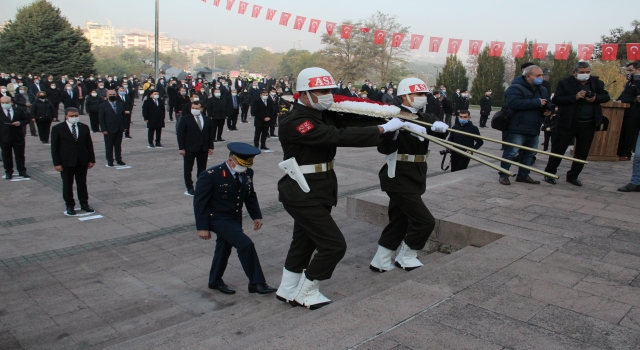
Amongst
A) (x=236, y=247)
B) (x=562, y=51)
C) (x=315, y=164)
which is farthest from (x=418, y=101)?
(x=562, y=51)

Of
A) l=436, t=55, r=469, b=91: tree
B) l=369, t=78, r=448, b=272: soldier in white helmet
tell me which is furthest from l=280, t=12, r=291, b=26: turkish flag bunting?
l=436, t=55, r=469, b=91: tree

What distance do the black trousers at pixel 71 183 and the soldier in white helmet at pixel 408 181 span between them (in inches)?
207

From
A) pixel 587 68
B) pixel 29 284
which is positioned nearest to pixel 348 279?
pixel 29 284

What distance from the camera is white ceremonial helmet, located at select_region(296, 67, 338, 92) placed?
3908 mm

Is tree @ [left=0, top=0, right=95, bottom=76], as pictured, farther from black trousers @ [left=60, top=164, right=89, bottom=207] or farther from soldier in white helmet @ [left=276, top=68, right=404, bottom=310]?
soldier in white helmet @ [left=276, top=68, right=404, bottom=310]

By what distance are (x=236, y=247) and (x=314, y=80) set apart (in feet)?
6.07

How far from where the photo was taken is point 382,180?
4910 millimetres

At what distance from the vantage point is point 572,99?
24.9 ft

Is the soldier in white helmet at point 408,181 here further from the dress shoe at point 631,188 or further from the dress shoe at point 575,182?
the dress shoe at point 631,188

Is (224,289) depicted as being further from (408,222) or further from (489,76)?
(489,76)

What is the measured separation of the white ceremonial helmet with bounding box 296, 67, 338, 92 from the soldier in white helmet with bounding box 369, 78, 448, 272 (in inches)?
37.8

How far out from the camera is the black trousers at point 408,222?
4.80 metres

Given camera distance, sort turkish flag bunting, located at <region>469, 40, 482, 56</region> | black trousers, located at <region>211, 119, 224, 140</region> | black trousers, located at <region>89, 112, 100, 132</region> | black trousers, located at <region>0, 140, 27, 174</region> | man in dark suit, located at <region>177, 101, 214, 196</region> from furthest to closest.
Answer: turkish flag bunting, located at <region>469, 40, 482, 56</region>
black trousers, located at <region>89, 112, 100, 132</region>
black trousers, located at <region>211, 119, 224, 140</region>
black trousers, located at <region>0, 140, 27, 174</region>
man in dark suit, located at <region>177, 101, 214, 196</region>

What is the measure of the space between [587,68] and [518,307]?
17.5ft
